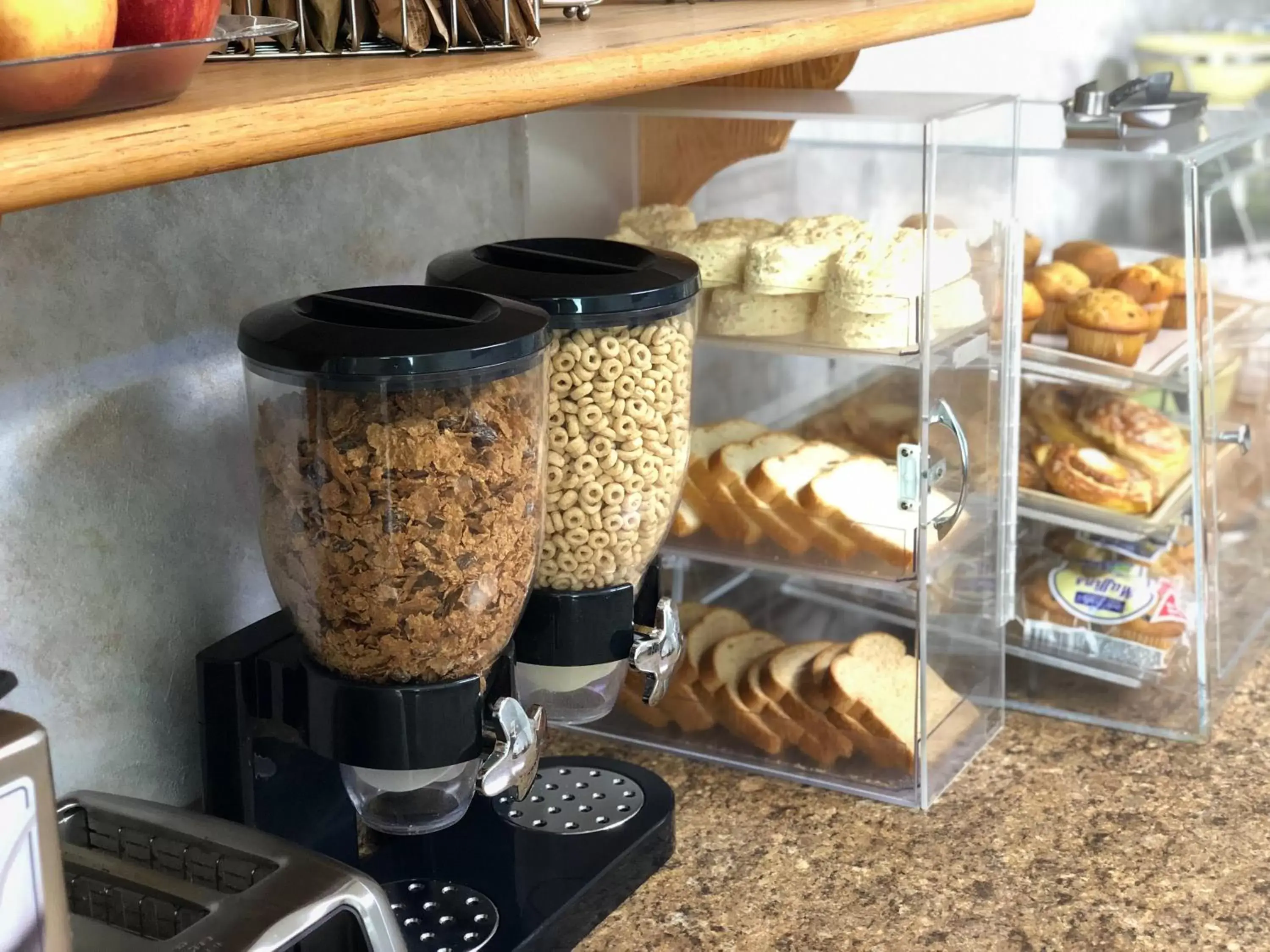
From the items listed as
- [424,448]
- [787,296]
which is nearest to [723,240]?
[787,296]

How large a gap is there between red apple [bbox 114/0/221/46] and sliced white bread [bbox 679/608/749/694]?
78 cm

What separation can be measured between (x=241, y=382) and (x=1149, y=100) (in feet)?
3.24

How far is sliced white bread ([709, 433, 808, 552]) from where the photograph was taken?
1.19 m

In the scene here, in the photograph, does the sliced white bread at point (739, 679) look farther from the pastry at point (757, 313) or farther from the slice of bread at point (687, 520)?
the pastry at point (757, 313)

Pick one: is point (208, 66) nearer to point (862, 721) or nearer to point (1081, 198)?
point (862, 721)

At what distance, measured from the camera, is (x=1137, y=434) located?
4.55ft

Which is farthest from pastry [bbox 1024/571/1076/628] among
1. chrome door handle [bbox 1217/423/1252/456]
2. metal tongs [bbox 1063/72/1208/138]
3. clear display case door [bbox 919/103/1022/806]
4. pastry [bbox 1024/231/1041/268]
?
metal tongs [bbox 1063/72/1208/138]

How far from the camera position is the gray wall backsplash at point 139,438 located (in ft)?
2.71

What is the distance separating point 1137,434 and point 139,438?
3.05 feet

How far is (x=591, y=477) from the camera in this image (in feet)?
2.96

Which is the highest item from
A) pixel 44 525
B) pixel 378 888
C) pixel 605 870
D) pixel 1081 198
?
pixel 1081 198

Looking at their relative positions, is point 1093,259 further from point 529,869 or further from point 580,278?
point 529,869

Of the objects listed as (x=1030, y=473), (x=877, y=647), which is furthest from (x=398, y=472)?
(x=1030, y=473)

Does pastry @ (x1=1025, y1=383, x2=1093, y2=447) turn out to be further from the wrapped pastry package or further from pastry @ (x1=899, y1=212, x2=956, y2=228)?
pastry @ (x1=899, y1=212, x2=956, y2=228)
